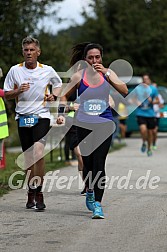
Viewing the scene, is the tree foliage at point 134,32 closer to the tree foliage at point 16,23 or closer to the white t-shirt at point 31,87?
the tree foliage at point 16,23

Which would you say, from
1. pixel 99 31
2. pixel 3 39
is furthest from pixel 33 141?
pixel 99 31

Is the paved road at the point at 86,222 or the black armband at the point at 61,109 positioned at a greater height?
the black armband at the point at 61,109

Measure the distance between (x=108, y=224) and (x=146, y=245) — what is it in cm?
125

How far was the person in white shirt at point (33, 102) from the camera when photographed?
9.23 meters

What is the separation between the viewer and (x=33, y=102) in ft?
30.5

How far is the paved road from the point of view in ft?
23.2

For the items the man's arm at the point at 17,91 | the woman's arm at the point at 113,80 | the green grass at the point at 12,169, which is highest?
the woman's arm at the point at 113,80

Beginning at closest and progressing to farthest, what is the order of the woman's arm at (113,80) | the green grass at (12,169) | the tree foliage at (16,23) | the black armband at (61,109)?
the woman's arm at (113,80)
the black armband at (61,109)
the green grass at (12,169)
the tree foliage at (16,23)

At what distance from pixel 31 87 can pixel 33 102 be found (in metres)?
0.19

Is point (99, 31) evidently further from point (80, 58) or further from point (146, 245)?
point (146, 245)

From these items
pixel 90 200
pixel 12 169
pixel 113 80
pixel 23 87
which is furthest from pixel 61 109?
pixel 12 169

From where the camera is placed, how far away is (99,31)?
43.1 m

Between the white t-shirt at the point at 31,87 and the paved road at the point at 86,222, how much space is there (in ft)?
4.01

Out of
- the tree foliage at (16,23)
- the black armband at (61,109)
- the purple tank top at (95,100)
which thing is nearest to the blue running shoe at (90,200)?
Result: the purple tank top at (95,100)
